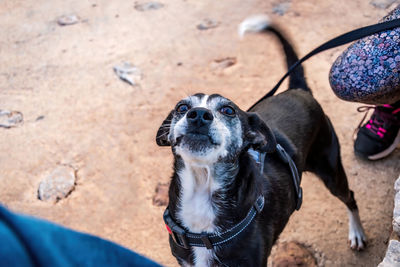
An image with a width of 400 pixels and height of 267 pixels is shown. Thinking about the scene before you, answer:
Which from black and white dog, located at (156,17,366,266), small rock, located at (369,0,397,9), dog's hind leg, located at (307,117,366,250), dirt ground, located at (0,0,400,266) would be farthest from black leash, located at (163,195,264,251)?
small rock, located at (369,0,397,9)

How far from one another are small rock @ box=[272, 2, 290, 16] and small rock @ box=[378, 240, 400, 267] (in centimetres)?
378

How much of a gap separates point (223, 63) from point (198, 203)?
2.69 meters

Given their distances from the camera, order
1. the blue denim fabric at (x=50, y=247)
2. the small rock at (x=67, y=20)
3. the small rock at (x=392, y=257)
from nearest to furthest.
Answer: the blue denim fabric at (x=50, y=247), the small rock at (x=392, y=257), the small rock at (x=67, y=20)

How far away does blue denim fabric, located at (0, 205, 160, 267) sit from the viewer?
0.63 metres

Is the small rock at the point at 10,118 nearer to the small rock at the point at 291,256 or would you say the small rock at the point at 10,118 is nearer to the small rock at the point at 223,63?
the small rock at the point at 223,63

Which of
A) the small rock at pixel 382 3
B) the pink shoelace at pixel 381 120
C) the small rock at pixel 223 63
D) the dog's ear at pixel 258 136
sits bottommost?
the small rock at pixel 223 63

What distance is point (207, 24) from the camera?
489 centimetres

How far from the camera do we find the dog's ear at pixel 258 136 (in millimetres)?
1867

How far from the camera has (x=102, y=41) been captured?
474cm

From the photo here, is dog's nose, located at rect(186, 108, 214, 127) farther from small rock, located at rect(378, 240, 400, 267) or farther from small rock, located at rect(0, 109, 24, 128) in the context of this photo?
small rock, located at rect(0, 109, 24, 128)

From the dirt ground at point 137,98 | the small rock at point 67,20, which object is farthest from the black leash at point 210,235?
the small rock at point 67,20

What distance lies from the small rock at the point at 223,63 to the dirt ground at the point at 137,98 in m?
0.04

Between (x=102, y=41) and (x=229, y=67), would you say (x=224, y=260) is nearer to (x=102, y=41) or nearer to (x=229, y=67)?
(x=229, y=67)

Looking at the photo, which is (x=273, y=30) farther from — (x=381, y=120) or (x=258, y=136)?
(x=381, y=120)
